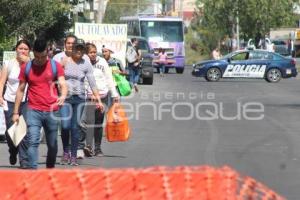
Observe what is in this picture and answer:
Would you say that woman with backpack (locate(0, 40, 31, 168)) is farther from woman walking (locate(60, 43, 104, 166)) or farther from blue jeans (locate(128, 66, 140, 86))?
blue jeans (locate(128, 66, 140, 86))

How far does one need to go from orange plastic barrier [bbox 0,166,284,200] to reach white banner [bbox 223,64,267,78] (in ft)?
127

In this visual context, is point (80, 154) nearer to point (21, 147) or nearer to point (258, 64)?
point (21, 147)

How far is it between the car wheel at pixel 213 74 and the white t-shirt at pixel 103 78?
1175 inches

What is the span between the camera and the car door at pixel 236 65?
44312 millimetres

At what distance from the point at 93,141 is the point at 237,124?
6421 millimetres

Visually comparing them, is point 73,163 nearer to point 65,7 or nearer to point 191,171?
point 191,171

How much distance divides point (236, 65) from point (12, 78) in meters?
31.8

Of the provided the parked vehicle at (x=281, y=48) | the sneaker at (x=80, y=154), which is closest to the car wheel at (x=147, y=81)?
the sneaker at (x=80, y=154)

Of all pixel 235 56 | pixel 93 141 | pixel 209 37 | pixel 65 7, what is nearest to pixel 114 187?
pixel 93 141

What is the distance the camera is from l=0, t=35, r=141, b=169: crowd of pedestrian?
1152 cm

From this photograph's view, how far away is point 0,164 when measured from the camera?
13695 mm

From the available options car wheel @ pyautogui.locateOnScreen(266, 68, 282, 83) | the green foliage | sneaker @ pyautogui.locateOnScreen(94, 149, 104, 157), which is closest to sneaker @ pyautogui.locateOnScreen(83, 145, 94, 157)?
sneaker @ pyautogui.locateOnScreen(94, 149, 104, 157)

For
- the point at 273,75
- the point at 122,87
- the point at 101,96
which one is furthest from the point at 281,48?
the point at 101,96

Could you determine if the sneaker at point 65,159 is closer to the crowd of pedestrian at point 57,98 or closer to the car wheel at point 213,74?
the crowd of pedestrian at point 57,98
